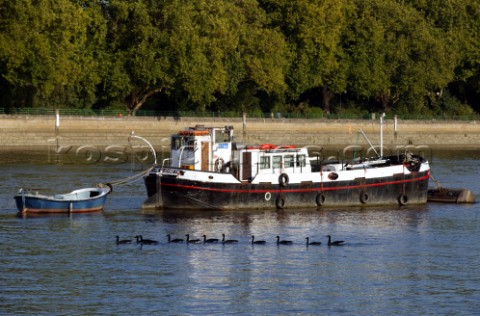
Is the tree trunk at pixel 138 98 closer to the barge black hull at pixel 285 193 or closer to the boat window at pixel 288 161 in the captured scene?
the barge black hull at pixel 285 193

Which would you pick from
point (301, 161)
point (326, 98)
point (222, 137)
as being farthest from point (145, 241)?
point (326, 98)

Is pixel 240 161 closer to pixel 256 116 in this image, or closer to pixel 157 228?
pixel 157 228

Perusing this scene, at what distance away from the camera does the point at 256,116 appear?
14650 cm

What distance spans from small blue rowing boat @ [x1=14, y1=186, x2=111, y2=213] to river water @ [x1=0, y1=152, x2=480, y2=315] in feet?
2.28

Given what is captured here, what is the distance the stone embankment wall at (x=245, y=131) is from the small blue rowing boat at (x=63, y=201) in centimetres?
4922

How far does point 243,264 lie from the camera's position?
Result: 172 feet

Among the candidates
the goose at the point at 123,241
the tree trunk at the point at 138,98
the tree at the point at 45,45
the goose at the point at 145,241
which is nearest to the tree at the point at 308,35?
the tree trunk at the point at 138,98

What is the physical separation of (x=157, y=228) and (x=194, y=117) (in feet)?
250

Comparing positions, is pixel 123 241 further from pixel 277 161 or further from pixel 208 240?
pixel 277 161

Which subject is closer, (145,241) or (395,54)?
(145,241)

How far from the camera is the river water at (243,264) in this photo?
4491 centimetres

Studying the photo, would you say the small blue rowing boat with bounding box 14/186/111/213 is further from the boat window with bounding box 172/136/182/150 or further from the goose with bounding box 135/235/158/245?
the goose with bounding box 135/235/158/245

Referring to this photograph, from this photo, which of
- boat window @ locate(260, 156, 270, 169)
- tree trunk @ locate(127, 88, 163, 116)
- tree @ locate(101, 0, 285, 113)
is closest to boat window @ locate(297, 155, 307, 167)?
boat window @ locate(260, 156, 270, 169)

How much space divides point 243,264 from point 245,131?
8680cm
